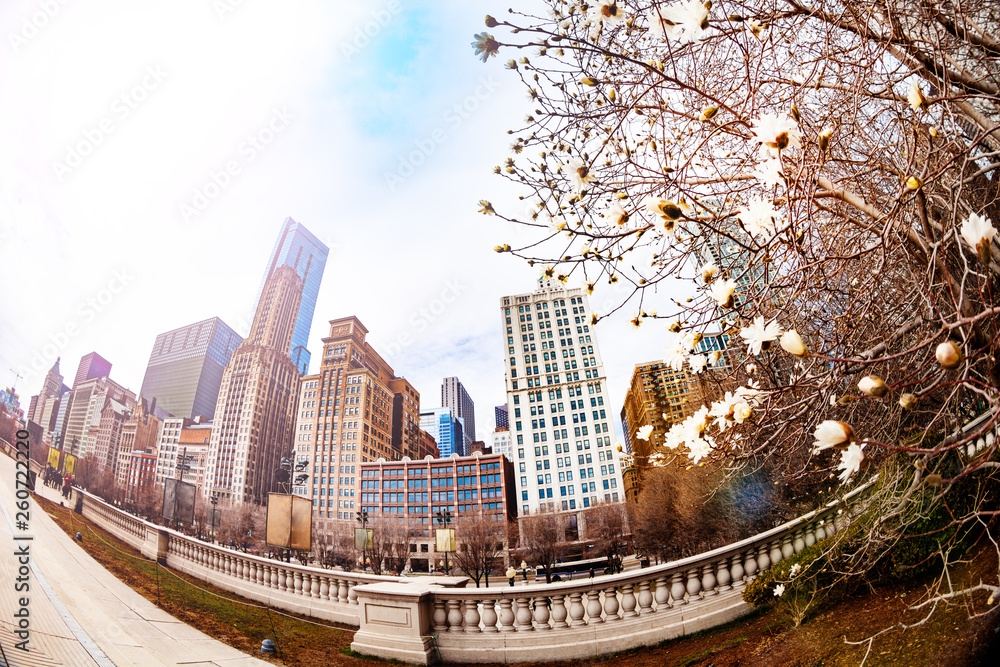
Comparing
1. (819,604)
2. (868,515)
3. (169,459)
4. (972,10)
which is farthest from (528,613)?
(972,10)

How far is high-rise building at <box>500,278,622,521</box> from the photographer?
28.6 metres

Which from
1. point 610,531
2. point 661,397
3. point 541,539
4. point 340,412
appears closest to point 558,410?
point 610,531

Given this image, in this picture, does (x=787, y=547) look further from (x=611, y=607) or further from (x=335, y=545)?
(x=335, y=545)

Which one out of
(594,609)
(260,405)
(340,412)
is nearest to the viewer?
(594,609)

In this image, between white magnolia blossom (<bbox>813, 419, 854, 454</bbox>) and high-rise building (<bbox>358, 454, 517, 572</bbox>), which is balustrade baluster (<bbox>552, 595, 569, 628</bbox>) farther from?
high-rise building (<bbox>358, 454, 517, 572</bbox>)

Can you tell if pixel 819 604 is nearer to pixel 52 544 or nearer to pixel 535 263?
pixel 535 263

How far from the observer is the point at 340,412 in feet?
16.6

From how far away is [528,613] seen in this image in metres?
3.16

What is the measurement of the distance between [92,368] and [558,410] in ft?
114

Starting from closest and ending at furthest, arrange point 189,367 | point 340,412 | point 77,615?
point 77,615
point 189,367
point 340,412

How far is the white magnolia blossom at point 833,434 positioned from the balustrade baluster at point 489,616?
119 inches

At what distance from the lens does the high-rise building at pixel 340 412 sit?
4531 mm

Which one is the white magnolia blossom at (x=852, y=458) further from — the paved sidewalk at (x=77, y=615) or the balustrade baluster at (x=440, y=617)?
the paved sidewalk at (x=77, y=615)

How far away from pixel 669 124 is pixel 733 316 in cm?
165
